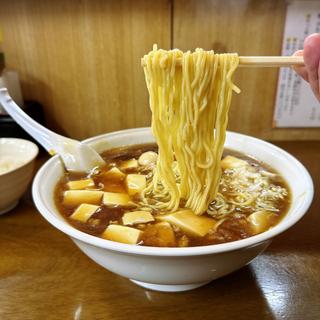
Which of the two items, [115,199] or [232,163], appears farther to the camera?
[232,163]

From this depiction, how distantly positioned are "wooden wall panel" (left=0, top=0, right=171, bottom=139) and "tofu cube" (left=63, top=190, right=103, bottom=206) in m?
0.97

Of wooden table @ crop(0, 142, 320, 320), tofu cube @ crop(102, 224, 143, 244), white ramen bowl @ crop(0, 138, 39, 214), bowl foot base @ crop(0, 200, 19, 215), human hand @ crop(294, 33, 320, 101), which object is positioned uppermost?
human hand @ crop(294, 33, 320, 101)

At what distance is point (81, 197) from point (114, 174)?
0.19 meters

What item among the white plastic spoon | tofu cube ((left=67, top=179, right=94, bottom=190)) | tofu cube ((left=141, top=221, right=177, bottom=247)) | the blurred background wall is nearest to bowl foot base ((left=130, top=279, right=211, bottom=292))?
tofu cube ((left=141, top=221, right=177, bottom=247))

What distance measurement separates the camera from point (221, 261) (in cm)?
71

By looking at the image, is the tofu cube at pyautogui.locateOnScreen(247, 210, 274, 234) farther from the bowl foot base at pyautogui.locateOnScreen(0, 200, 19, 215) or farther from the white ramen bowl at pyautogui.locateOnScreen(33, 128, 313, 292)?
the bowl foot base at pyautogui.locateOnScreen(0, 200, 19, 215)

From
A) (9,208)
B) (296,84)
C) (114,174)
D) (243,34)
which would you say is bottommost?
(9,208)

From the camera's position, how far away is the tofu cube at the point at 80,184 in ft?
3.47

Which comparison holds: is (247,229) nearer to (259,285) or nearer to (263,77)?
(259,285)

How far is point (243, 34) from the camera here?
169 cm

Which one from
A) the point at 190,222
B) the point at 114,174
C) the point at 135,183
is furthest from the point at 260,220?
the point at 114,174

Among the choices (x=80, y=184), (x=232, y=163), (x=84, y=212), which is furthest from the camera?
(x=232, y=163)

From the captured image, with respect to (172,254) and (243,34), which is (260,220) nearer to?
(172,254)

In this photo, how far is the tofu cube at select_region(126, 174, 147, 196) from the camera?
1072 millimetres
